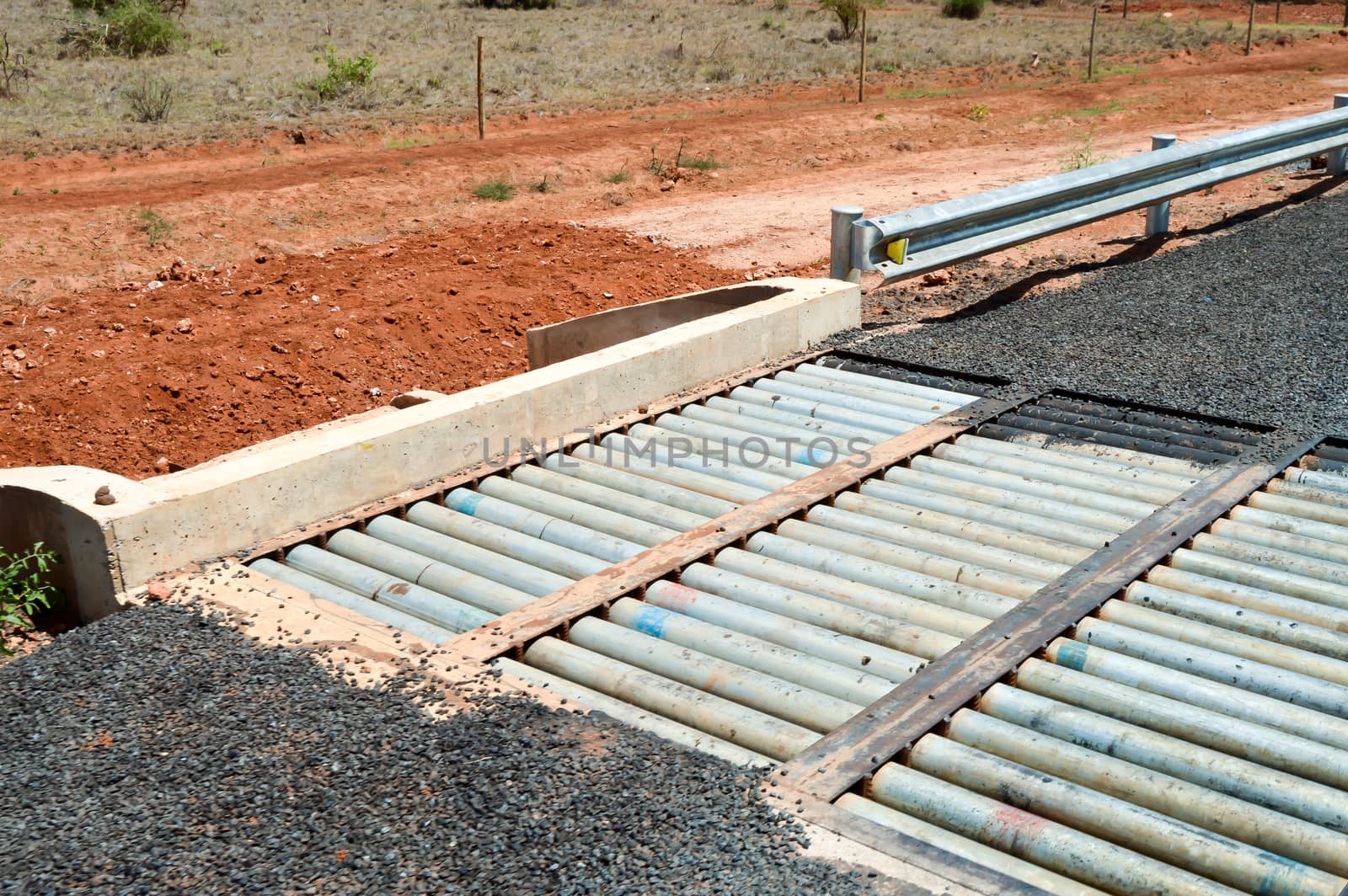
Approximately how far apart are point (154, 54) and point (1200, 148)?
30.2 metres

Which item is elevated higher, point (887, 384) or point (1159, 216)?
point (1159, 216)

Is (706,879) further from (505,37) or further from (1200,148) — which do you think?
(505,37)

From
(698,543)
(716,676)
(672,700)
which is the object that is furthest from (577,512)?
(672,700)

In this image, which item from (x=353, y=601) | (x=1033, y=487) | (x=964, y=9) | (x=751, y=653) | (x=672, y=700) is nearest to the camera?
(x=672, y=700)

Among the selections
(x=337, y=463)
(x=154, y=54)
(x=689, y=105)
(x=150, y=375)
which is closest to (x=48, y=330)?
(x=150, y=375)

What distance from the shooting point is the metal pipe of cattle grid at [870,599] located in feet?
16.1

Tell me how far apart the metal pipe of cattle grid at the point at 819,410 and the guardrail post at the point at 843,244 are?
1533 millimetres

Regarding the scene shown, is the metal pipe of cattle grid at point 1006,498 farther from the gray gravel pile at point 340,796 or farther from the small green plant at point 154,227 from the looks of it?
the small green plant at point 154,227

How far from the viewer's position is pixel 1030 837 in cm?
374

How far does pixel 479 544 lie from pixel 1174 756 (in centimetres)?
312

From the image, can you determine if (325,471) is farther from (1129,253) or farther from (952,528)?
(1129,253)

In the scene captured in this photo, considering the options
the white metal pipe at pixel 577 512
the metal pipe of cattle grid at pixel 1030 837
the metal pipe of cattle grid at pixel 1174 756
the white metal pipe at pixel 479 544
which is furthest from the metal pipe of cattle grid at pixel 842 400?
the metal pipe of cattle grid at pixel 1030 837

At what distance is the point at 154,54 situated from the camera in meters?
34.3

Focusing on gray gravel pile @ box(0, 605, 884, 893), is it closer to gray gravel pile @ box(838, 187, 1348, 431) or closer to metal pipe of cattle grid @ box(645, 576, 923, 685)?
metal pipe of cattle grid @ box(645, 576, 923, 685)
